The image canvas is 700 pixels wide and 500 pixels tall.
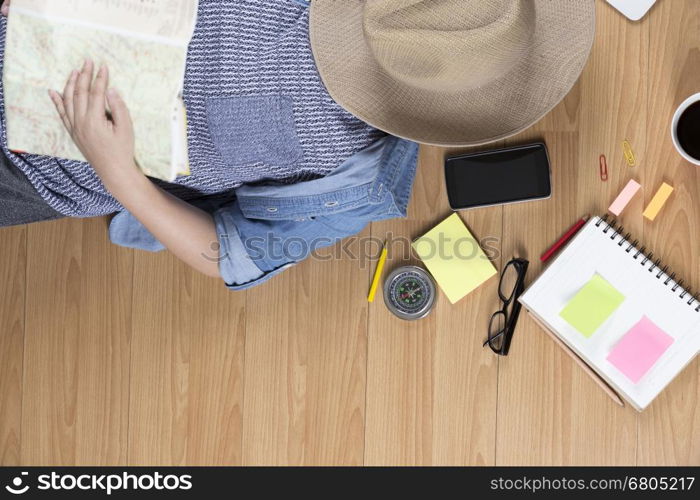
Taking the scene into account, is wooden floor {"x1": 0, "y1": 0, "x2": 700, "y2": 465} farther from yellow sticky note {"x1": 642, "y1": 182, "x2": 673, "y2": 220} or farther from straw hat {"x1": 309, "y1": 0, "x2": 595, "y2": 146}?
straw hat {"x1": 309, "y1": 0, "x2": 595, "y2": 146}

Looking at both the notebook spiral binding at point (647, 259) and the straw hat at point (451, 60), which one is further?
the notebook spiral binding at point (647, 259)

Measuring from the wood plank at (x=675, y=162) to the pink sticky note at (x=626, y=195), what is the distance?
0.02 m

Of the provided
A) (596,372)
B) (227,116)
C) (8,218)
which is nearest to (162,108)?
(227,116)

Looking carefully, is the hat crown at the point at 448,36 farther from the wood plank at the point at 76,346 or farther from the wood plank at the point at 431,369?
the wood plank at the point at 76,346

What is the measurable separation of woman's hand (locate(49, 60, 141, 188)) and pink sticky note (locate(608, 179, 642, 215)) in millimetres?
710

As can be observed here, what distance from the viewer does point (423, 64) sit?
1.99ft

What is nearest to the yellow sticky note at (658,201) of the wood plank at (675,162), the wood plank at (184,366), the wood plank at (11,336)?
the wood plank at (675,162)

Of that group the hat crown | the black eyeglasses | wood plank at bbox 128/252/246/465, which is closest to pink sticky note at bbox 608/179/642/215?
the black eyeglasses

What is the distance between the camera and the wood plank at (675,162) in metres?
0.93

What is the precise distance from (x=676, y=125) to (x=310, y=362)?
690 millimetres

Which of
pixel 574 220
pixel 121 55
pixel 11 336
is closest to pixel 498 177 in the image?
pixel 574 220

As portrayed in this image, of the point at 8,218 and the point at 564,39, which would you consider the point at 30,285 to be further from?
the point at 564,39

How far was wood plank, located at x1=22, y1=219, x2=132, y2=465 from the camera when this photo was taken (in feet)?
3.62

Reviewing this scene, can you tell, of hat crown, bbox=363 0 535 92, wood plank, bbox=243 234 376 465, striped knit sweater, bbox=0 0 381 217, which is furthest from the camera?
wood plank, bbox=243 234 376 465
